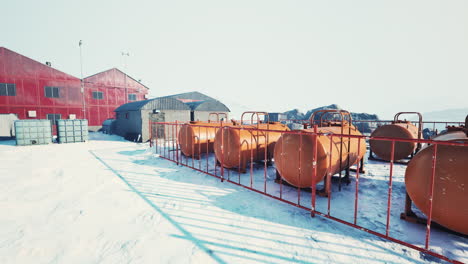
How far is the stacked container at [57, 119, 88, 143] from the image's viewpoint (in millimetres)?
17859

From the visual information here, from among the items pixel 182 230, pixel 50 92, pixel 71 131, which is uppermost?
pixel 50 92

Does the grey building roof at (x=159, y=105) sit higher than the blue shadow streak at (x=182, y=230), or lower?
higher

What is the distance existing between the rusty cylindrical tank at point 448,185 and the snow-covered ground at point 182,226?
0.58 meters

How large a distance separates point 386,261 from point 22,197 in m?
9.19

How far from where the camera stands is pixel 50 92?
23.2 meters

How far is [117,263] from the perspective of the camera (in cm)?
343

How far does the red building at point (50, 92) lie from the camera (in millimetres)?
21438

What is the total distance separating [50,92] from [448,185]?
31.5 m

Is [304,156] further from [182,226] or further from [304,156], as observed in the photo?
[182,226]

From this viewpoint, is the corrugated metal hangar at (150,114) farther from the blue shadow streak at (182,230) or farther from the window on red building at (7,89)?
the blue shadow streak at (182,230)

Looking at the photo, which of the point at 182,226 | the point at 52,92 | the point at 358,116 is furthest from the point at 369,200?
the point at 52,92

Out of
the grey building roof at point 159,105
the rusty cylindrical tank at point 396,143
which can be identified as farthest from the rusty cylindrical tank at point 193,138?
the grey building roof at point 159,105

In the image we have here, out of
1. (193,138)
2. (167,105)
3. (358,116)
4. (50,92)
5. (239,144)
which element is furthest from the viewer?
(358,116)

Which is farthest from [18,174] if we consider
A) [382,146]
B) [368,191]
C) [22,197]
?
[382,146]
